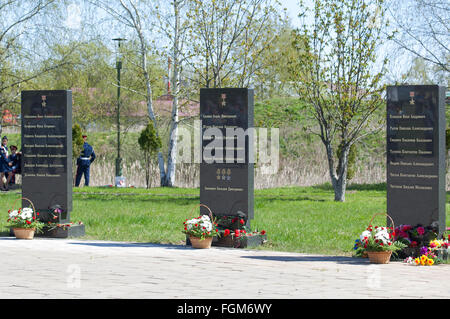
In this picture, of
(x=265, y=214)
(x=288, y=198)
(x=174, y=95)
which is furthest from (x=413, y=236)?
(x=174, y=95)

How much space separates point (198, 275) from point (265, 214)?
9141mm

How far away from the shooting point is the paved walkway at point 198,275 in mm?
9141

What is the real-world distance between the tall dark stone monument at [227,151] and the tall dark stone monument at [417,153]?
2.61m

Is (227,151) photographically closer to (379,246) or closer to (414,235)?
(379,246)

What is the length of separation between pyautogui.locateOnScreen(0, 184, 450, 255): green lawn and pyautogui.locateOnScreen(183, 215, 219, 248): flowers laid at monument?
959 millimetres

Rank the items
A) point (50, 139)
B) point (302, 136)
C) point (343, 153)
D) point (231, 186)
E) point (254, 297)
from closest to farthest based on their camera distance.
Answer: point (254, 297)
point (231, 186)
point (50, 139)
point (343, 153)
point (302, 136)

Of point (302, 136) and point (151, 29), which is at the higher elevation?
point (151, 29)

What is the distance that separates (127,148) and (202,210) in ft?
93.4

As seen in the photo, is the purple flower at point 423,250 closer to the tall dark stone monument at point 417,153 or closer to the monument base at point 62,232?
the tall dark stone monument at point 417,153

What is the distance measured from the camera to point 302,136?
39.8 m

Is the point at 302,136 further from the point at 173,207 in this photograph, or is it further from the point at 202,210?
the point at 202,210

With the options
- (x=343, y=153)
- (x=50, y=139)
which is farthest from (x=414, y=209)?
(x=343, y=153)

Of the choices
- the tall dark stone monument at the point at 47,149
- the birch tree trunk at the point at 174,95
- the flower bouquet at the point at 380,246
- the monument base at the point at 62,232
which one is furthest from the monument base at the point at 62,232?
the birch tree trunk at the point at 174,95

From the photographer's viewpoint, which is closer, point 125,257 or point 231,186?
point 125,257
